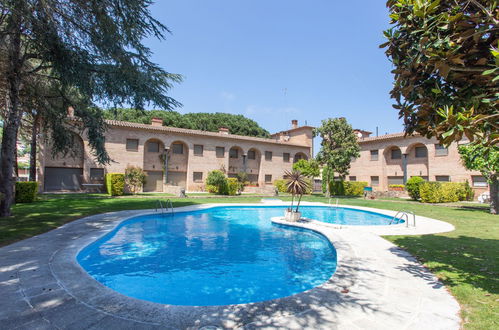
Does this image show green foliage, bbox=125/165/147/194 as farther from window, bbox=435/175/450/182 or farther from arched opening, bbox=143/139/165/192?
window, bbox=435/175/450/182

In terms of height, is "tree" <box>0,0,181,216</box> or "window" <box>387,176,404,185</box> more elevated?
"tree" <box>0,0,181,216</box>

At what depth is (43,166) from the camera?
2338 centimetres

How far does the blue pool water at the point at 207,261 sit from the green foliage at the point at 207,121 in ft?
135

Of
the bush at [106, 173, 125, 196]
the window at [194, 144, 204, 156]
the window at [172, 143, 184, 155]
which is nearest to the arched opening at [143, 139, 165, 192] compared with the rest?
the window at [172, 143, 184, 155]

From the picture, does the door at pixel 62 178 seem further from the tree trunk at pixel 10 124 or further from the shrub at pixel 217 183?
the tree trunk at pixel 10 124

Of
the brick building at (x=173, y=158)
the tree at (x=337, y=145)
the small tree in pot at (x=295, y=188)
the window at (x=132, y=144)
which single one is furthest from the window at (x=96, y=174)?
the tree at (x=337, y=145)

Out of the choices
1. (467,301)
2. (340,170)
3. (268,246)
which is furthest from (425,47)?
(340,170)

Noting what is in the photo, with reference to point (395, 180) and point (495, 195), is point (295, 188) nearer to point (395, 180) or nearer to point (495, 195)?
point (495, 195)

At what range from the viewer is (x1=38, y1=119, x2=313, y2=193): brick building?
971 inches

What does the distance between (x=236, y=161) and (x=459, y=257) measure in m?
28.8

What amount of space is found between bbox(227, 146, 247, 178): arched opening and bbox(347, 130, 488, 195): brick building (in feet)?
53.2

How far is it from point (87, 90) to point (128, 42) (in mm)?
2298

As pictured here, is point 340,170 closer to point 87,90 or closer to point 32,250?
point 87,90

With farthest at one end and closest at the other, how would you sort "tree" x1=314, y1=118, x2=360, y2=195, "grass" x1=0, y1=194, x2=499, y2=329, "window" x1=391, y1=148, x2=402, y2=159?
1. "window" x1=391, y1=148, x2=402, y2=159
2. "tree" x1=314, y1=118, x2=360, y2=195
3. "grass" x1=0, y1=194, x2=499, y2=329
